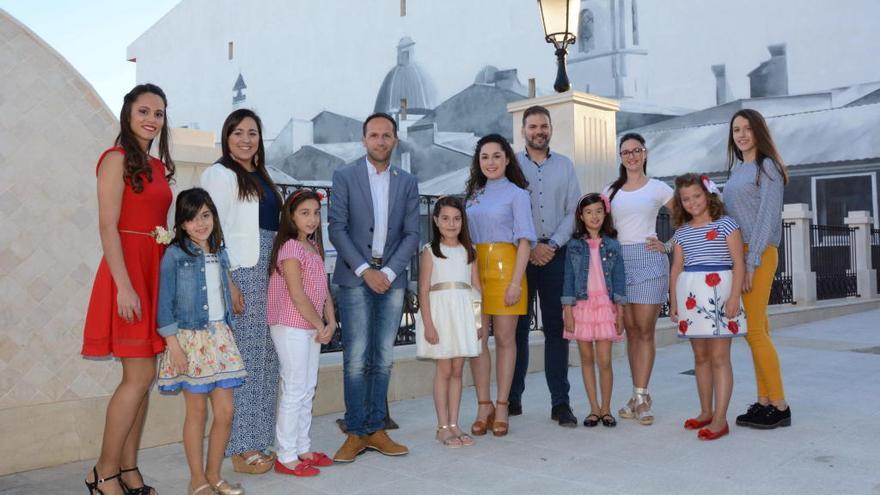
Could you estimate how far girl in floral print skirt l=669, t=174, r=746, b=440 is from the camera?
4.14 m

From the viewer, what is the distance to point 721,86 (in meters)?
19.2

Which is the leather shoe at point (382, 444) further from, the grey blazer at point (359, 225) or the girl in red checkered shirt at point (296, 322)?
the grey blazer at point (359, 225)

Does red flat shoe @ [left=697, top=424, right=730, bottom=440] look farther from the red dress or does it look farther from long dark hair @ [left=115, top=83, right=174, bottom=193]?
long dark hair @ [left=115, top=83, right=174, bottom=193]

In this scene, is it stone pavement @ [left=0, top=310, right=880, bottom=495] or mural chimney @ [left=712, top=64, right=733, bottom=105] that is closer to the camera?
stone pavement @ [left=0, top=310, right=880, bottom=495]

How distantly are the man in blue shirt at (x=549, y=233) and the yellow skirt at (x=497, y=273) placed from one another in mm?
309

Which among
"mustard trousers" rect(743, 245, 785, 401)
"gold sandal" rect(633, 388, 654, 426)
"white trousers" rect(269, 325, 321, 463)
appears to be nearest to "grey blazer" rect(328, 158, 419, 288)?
"white trousers" rect(269, 325, 321, 463)

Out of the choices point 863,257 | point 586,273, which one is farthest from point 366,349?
Answer: point 863,257

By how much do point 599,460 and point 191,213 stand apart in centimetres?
233

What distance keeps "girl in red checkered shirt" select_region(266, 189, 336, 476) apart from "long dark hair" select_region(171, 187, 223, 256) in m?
0.39

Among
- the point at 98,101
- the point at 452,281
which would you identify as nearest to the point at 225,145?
the point at 98,101

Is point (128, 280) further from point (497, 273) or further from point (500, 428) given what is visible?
point (500, 428)

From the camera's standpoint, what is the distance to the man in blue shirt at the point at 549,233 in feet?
15.1

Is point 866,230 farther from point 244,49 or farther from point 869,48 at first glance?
point 244,49

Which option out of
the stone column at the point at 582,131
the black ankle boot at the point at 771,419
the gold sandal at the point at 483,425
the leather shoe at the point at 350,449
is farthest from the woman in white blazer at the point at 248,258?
the stone column at the point at 582,131
